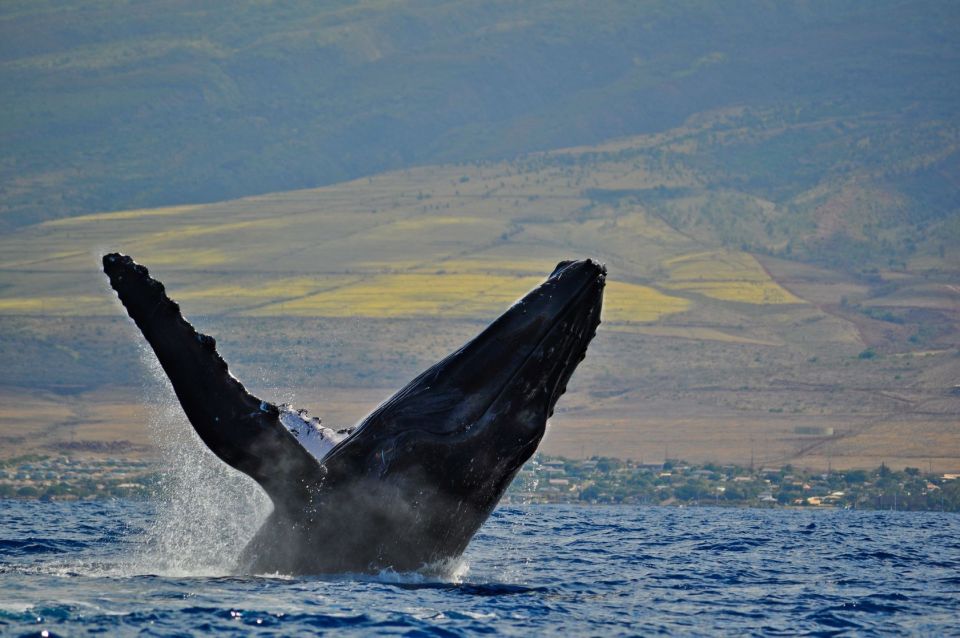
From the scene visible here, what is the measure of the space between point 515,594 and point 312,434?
3217 mm

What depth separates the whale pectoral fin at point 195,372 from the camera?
14.2 metres

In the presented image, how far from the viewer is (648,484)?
333ft

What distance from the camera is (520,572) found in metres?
21.1

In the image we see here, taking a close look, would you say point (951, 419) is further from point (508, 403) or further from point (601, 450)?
point (508, 403)

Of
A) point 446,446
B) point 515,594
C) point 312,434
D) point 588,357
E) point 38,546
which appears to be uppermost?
point 588,357

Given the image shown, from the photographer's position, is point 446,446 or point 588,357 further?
point 588,357

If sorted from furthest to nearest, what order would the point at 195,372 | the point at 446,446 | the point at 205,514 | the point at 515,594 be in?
the point at 205,514 → the point at 515,594 → the point at 446,446 → the point at 195,372

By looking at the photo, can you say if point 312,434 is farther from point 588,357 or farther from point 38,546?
point 588,357

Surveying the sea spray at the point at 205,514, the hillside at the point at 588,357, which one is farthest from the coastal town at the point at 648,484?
the sea spray at the point at 205,514

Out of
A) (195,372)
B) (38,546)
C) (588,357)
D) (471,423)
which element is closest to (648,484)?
(588,357)

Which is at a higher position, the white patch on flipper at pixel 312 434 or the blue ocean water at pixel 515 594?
the white patch on flipper at pixel 312 434

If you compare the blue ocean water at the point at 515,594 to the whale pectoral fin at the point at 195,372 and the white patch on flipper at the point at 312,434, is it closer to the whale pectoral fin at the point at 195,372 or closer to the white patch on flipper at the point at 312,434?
the white patch on flipper at the point at 312,434

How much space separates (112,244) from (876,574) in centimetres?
18134

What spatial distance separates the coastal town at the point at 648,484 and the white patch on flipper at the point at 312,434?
205 ft
